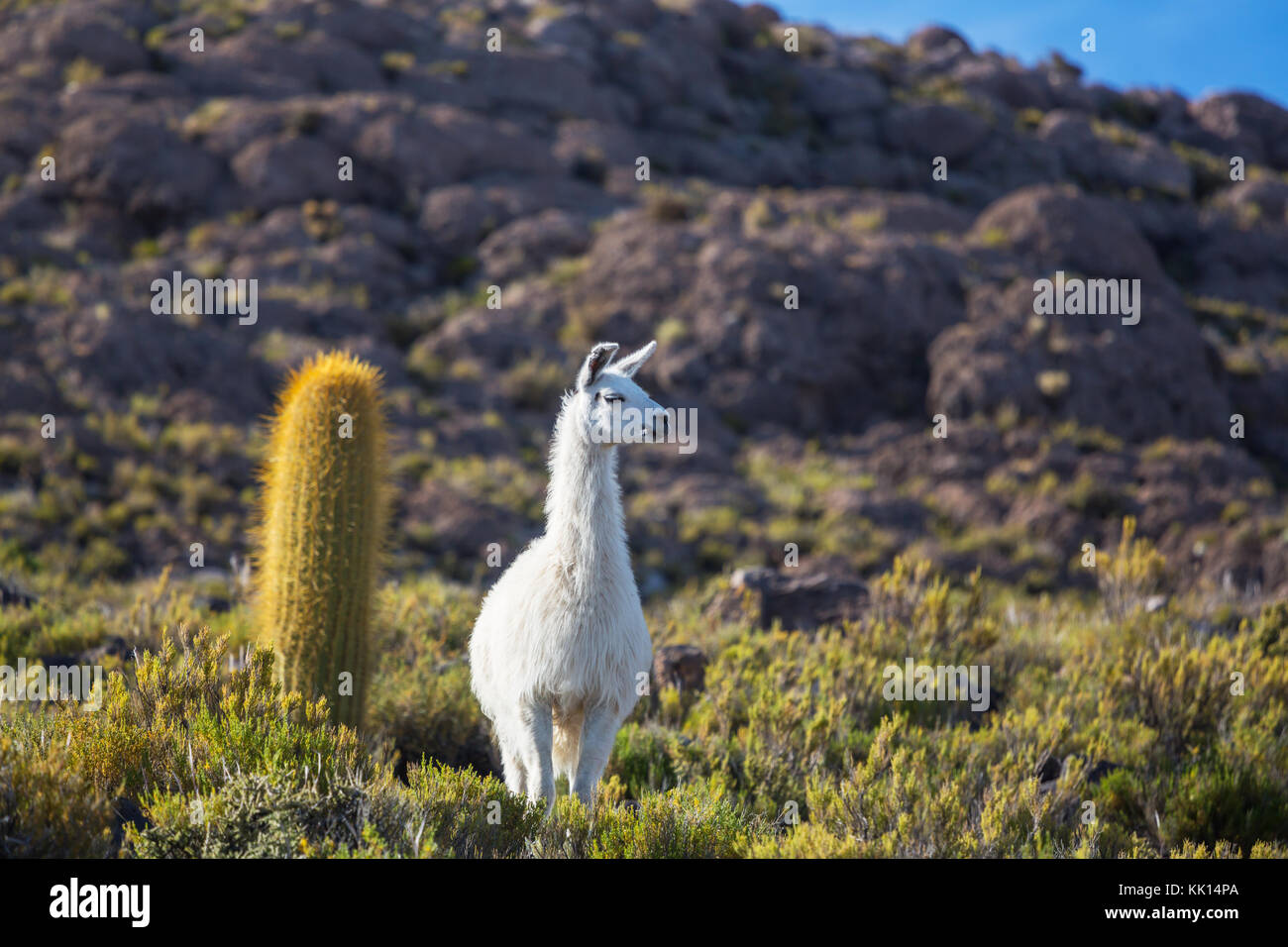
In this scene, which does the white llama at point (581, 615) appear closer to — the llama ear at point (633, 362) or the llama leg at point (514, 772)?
the llama ear at point (633, 362)

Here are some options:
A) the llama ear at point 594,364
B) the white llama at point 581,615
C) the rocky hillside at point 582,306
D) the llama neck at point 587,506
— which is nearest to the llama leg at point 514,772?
the white llama at point 581,615

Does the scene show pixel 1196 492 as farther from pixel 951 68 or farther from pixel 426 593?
pixel 951 68

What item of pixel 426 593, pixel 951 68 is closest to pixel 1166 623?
pixel 426 593

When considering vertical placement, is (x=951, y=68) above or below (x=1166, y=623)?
above

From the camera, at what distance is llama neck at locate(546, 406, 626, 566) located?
185 inches

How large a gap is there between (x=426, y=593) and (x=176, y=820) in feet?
19.6

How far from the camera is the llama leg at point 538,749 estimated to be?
458 centimetres

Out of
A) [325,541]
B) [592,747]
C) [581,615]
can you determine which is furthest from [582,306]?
[592,747]

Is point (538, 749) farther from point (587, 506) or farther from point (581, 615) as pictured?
point (587, 506)

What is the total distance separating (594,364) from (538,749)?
1.88 meters

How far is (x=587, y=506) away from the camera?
187 inches

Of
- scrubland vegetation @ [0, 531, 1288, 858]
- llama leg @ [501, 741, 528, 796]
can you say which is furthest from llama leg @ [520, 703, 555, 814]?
llama leg @ [501, 741, 528, 796]

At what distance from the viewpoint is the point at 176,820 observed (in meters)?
3.80

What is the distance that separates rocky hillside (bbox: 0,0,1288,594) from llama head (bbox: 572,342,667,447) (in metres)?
9.23
